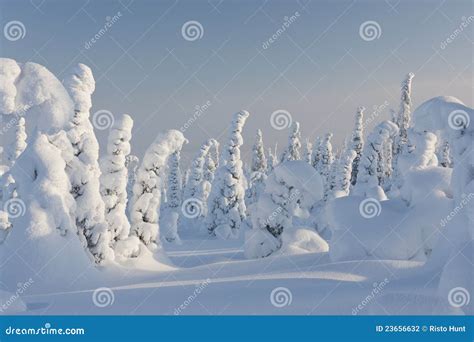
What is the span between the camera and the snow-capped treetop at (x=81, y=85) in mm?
16234

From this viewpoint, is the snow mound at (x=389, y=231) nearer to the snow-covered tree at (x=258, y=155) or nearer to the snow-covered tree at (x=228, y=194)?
the snow-covered tree at (x=228, y=194)

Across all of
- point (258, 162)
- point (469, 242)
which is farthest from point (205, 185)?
point (469, 242)

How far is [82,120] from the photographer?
16.6 meters

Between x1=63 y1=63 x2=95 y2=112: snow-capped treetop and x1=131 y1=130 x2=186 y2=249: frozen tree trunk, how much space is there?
4.87 metres

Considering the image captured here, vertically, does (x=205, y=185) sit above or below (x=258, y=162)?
below

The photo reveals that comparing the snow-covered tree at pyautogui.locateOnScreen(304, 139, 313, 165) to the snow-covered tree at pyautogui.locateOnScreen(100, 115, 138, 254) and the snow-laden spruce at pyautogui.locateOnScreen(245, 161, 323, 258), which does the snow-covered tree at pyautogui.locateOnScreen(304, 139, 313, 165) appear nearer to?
the snow-laden spruce at pyautogui.locateOnScreen(245, 161, 323, 258)

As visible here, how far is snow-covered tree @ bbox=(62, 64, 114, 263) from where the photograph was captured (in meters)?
16.3

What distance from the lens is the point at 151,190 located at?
68.5 ft

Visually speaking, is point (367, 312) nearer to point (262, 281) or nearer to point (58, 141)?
point (262, 281)

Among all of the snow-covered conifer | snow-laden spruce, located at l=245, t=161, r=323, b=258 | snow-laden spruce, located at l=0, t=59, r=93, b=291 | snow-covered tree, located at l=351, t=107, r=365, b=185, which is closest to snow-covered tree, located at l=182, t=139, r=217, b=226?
snow-covered tree, located at l=351, t=107, r=365, b=185

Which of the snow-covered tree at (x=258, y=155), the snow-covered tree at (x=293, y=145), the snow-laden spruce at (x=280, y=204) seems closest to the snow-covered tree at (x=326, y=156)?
the snow-covered tree at (x=293, y=145)

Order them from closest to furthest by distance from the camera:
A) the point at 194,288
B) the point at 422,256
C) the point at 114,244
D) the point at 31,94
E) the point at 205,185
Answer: the point at 194,288 → the point at 31,94 → the point at 422,256 → the point at 114,244 → the point at 205,185

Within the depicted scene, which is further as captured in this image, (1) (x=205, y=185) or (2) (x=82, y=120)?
(1) (x=205, y=185)

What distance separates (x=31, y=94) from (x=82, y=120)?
12.6 feet
